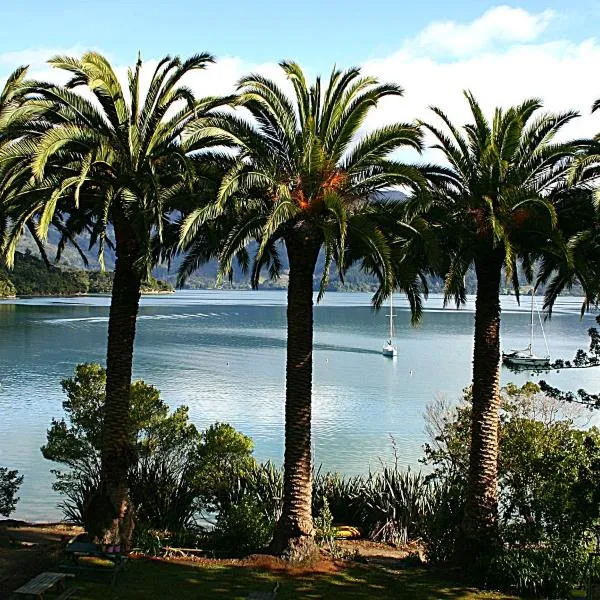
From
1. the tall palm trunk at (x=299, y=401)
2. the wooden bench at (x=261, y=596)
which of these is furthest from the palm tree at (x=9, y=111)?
the wooden bench at (x=261, y=596)

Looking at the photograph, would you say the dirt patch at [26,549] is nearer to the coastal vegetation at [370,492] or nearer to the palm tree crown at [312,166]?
the coastal vegetation at [370,492]

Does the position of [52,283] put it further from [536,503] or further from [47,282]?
[536,503]

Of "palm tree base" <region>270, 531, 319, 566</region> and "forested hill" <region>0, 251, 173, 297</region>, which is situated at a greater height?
"forested hill" <region>0, 251, 173, 297</region>

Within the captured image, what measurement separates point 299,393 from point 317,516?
4193mm

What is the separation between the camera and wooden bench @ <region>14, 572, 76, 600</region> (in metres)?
10.7

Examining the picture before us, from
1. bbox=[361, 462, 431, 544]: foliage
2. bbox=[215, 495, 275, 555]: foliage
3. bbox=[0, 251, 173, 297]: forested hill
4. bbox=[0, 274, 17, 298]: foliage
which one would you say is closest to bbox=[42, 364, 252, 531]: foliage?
bbox=[215, 495, 275, 555]: foliage

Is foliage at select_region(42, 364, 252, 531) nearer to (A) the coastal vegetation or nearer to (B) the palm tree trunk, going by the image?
(A) the coastal vegetation

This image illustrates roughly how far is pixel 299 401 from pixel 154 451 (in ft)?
15.4

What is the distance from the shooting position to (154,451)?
57.2 feet

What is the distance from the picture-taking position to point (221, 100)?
14609 mm

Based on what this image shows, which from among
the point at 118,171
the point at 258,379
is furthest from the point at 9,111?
the point at 258,379

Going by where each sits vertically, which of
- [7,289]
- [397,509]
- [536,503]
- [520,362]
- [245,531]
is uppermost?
[7,289]

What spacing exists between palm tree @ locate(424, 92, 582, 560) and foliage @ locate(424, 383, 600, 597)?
0.65m

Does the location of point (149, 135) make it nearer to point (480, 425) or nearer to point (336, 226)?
point (336, 226)
